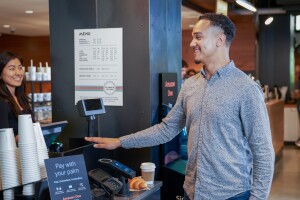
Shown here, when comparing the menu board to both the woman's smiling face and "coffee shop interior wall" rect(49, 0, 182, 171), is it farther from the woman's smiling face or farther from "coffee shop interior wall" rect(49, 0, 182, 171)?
the woman's smiling face

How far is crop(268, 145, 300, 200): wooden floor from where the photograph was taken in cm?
638

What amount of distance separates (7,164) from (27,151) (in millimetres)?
107

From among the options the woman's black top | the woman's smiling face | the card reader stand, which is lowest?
the card reader stand

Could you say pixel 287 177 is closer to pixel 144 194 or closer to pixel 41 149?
pixel 144 194

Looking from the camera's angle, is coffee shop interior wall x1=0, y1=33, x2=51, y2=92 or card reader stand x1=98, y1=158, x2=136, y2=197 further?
coffee shop interior wall x1=0, y1=33, x2=51, y2=92

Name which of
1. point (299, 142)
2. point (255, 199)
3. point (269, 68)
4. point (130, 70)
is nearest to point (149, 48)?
point (130, 70)

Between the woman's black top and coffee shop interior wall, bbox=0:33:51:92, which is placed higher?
coffee shop interior wall, bbox=0:33:51:92

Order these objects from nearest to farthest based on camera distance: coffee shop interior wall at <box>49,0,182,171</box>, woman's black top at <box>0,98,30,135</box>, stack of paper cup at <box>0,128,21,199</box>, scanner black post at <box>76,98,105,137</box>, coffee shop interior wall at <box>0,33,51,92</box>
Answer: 1. stack of paper cup at <box>0,128,21,199</box>
2. scanner black post at <box>76,98,105,137</box>
3. coffee shop interior wall at <box>49,0,182,171</box>
4. woman's black top at <box>0,98,30,135</box>
5. coffee shop interior wall at <box>0,33,51,92</box>

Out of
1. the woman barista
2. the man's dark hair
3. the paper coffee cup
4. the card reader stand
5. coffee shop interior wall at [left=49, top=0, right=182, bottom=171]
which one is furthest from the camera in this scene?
the woman barista

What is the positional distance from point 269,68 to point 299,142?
2114 mm

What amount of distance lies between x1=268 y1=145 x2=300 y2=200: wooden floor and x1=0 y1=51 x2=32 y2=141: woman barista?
3515mm

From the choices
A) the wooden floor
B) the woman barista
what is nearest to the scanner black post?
the woman barista

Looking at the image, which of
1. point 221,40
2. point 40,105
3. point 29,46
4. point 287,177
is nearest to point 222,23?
point 221,40

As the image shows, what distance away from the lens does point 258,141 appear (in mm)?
2314
